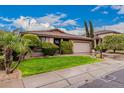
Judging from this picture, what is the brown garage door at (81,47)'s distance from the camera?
62.2 ft

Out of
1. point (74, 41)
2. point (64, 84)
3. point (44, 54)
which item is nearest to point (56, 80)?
point (64, 84)

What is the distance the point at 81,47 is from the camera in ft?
65.1

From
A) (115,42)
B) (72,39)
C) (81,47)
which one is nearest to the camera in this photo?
(115,42)

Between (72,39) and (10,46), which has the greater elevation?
(72,39)

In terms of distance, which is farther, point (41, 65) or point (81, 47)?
point (81, 47)

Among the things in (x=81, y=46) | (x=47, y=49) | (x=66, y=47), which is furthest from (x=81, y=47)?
(x=47, y=49)

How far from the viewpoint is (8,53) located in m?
5.68

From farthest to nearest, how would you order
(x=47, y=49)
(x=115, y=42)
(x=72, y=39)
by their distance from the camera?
(x=72, y=39)
(x=115, y=42)
(x=47, y=49)

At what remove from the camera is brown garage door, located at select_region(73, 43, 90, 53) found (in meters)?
19.0

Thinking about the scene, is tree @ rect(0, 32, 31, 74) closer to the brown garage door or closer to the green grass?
the green grass

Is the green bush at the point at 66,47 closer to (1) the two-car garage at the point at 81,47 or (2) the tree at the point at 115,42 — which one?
(1) the two-car garage at the point at 81,47

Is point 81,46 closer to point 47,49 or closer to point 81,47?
point 81,47

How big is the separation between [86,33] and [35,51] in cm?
2132
